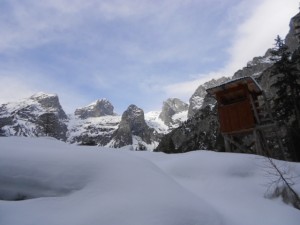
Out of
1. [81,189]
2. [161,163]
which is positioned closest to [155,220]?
[81,189]

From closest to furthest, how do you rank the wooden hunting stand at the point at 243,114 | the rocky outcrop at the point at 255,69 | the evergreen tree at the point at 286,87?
1. the wooden hunting stand at the point at 243,114
2. the evergreen tree at the point at 286,87
3. the rocky outcrop at the point at 255,69

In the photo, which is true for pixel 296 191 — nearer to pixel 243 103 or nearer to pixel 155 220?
pixel 155 220

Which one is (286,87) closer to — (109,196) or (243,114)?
(243,114)

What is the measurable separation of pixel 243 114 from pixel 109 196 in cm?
1444

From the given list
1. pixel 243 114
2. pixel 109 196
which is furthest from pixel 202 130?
pixel 109 196

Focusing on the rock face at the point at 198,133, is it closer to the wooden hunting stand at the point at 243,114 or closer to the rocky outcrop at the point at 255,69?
the rocky outcrop at the point at 255,69

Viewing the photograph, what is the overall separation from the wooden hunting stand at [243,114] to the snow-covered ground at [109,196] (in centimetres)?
1036

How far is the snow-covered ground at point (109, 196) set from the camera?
5051mm

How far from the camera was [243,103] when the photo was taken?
18.8m

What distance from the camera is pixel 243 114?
734 inches

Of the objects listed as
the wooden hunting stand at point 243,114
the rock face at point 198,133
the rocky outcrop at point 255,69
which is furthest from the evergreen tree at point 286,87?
the rocky outcrop at point 255,69

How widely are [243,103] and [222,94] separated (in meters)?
1.49

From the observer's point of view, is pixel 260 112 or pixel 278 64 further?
pixel 278 64

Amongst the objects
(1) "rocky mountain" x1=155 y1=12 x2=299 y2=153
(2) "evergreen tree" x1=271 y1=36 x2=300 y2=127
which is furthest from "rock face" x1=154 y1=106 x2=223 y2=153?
(2) "evergreen tree" x1=271 y1=36 x2=300 y2=127
